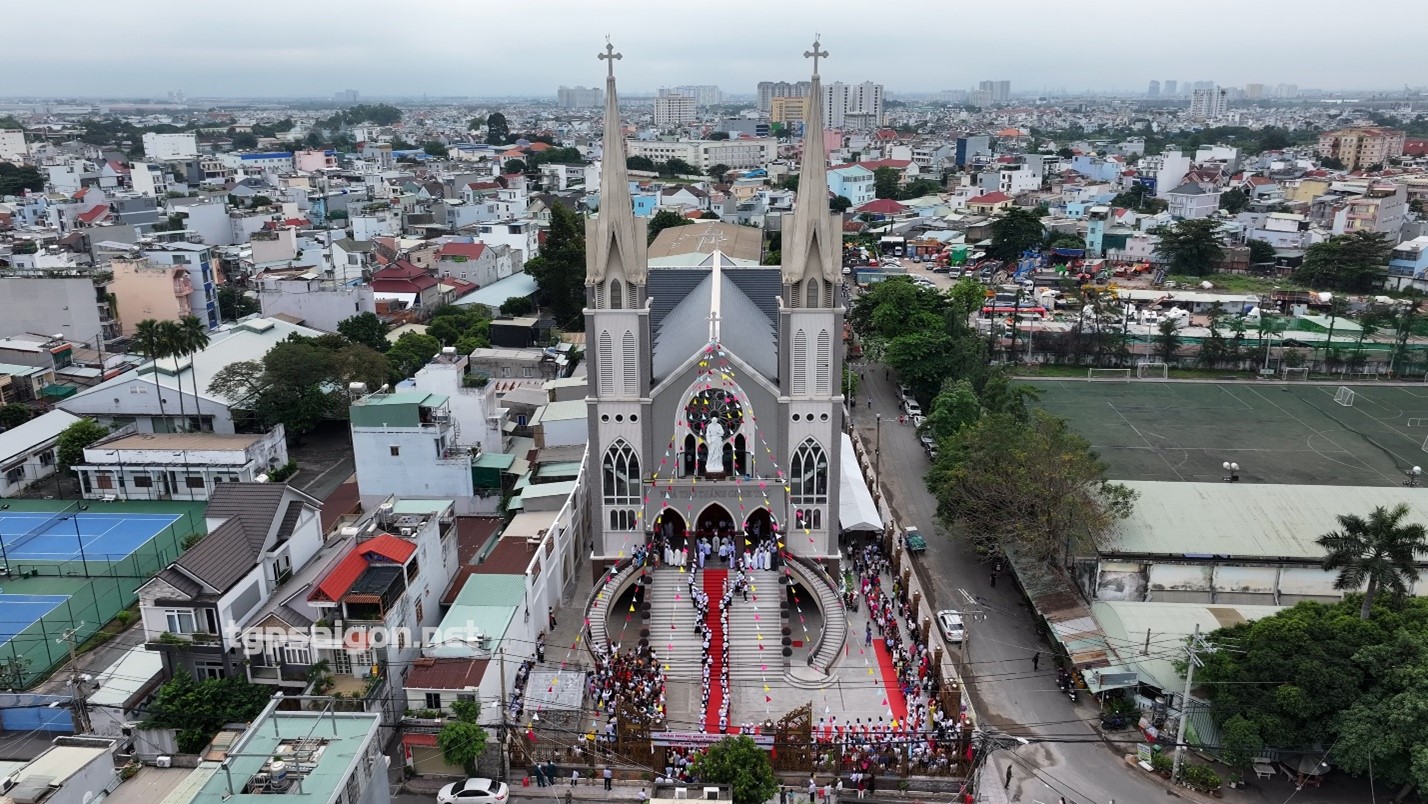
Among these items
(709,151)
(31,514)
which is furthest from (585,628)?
(709,151)

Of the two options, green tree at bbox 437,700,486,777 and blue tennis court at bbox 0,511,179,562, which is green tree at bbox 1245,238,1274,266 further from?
blue tennis court at bbox 0,511,179,562

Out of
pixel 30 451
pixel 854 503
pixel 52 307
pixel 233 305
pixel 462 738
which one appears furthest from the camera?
pixel 233 305

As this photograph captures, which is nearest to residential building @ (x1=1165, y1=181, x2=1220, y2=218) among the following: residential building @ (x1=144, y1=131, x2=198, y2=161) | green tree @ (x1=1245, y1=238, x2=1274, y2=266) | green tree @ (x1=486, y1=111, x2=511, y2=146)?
A: green tree @ (x1=1245, y1=238, x2=1274, y2=266)

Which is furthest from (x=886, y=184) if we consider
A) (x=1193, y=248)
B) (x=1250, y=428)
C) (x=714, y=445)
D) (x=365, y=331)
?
(x=714, y=445)

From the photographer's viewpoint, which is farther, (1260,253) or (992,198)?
(992,198)

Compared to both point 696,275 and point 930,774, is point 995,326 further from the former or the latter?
point 930,774

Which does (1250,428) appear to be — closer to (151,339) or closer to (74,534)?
(151,339)
